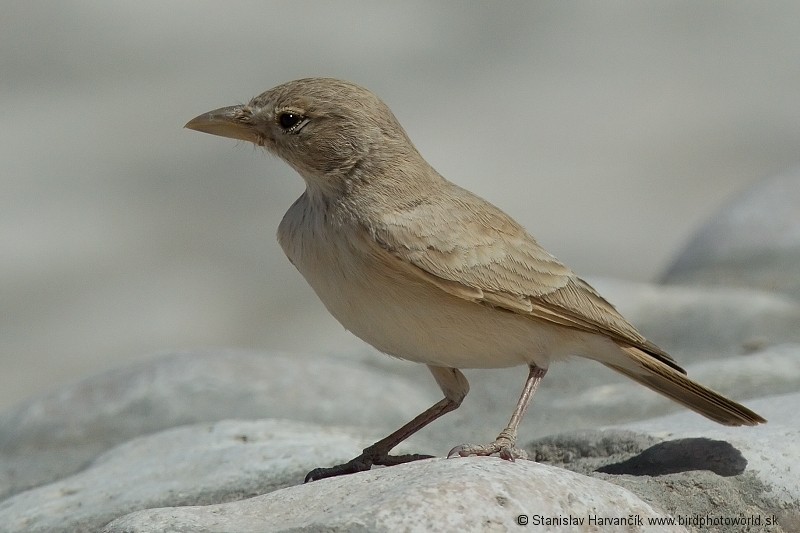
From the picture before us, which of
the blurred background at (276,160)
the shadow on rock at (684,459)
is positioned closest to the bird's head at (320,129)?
the shadow on rock at (684,459)

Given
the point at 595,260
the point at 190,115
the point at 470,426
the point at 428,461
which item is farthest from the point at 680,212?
the point at 428,461

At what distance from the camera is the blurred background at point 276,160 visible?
10.8m

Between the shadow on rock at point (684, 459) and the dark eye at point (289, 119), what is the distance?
1589 mm

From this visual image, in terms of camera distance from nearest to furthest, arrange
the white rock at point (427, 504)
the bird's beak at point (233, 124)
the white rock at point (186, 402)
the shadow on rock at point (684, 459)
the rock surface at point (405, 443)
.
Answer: the white rock at point (427, 504) < the rock surface at point (405, 443) < the shadow on rock at point (684, 459) < the bird's beak at point (233, 124) < the white rock at point (186, 402)

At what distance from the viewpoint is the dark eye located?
13.9 feet

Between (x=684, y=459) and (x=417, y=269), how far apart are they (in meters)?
1.14

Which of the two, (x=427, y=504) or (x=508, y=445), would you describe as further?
(x=508, y=445)

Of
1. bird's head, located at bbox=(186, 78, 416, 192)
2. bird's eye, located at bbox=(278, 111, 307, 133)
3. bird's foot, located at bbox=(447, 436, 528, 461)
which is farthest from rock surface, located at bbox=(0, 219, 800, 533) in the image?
bird's eye, located at bbox=(278, 111, 307, 133)

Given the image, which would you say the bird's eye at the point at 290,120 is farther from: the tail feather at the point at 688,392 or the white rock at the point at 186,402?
the white rock at the point at 186,402

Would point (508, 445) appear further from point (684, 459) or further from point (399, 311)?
point (684, 459)

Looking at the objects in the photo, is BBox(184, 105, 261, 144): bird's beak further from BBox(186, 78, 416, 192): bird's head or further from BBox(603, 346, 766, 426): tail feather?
BBox(603, 346, 766, 426): tail feather

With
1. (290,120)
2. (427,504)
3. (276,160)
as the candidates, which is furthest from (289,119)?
(276,160)

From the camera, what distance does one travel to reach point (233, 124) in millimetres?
4316

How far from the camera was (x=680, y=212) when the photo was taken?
484 inches
